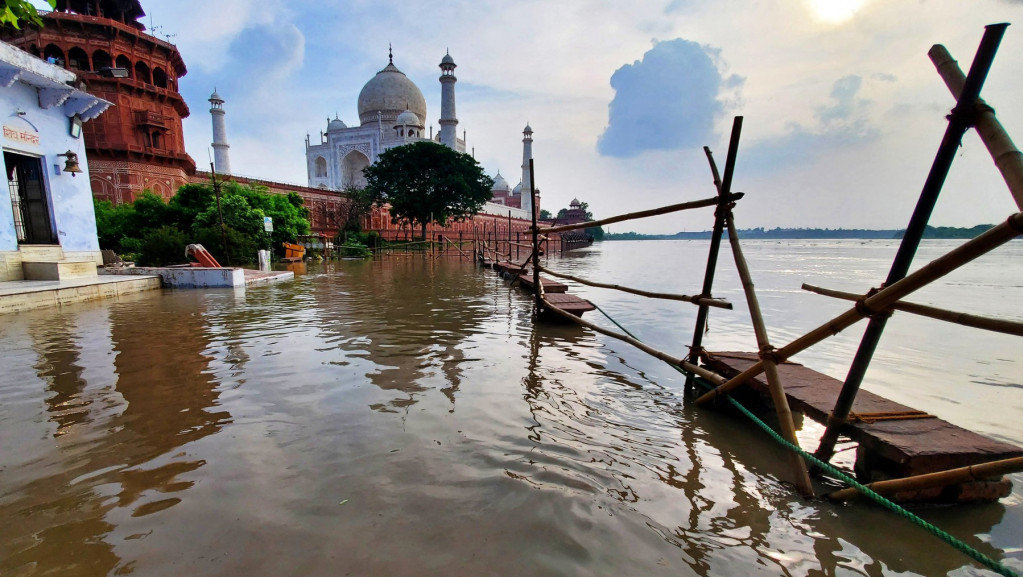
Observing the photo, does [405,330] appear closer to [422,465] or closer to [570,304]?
[570,304]

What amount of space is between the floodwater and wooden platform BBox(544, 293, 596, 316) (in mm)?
1439

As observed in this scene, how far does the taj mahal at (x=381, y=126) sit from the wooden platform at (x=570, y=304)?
1769 inches

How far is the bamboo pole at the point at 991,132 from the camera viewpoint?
185 cm

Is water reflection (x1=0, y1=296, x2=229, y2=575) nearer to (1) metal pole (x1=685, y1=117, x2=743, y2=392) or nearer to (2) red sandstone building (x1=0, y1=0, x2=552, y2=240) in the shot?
(1) metal pole (x1=685, y1=117, x2=743, y2=392)

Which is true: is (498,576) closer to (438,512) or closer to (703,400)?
(438,512)

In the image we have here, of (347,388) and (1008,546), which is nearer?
(1008,546)

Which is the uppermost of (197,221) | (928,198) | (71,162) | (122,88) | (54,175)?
(122,88)

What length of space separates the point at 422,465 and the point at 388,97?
179 feet

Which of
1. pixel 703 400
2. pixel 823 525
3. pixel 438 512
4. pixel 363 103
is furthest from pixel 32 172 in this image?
pixel 363 103

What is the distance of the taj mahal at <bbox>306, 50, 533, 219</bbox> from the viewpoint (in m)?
49.3

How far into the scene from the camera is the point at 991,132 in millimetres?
2000

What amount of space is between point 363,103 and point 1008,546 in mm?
57534

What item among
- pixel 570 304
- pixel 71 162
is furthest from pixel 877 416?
pixel 71 162

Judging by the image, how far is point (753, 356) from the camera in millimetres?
4059
